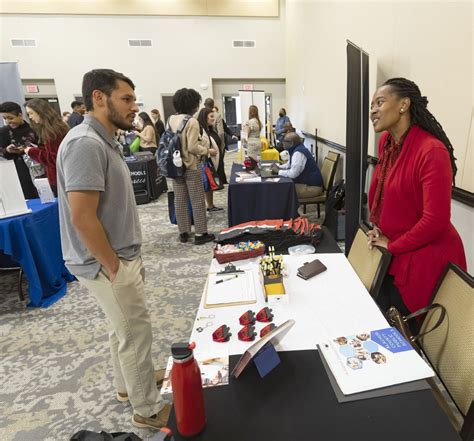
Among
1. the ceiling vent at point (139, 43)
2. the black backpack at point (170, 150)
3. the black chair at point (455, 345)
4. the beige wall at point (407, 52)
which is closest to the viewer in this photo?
the black chair at point (455, 345)

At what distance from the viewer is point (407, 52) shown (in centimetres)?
236

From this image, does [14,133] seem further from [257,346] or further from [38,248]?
[257,346]

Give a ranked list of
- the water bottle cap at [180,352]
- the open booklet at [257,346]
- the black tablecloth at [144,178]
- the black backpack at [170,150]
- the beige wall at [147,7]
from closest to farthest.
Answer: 1. the water bottle cap at [180,352]
2. the open booklet at [257,346]
3. the black backpack at [170,150]
4. the black tablecloth at [144,178]
5. the beige wall at [147,7]

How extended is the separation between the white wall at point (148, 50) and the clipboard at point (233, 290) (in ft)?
28.5

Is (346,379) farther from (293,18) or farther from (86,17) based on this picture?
(86,17)

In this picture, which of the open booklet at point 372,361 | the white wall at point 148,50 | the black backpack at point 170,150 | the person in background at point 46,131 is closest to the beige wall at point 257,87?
the white wall at point 148,50

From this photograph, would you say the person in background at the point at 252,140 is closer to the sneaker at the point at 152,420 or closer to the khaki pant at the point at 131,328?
the khaki pant at the point at 131,328

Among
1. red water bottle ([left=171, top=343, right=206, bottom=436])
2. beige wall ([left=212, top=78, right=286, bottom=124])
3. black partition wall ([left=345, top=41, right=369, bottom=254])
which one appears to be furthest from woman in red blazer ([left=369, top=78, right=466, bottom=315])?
beige wall ([left=212, top=78, right=286, bottom=124])

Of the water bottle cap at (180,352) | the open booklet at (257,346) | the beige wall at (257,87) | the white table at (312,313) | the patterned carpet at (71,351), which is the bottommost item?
the patterned carpet at (71,351)

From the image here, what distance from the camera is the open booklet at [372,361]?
0.88m

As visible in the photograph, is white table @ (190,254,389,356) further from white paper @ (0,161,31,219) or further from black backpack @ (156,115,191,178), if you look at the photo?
black backpack @ (156,115,191,178)

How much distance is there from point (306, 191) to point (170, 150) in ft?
5.46

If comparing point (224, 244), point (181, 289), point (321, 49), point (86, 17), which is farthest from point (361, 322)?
point (86, 17)

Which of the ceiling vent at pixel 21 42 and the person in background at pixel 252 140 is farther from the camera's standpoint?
the ceiling vent at pixel 21 42
